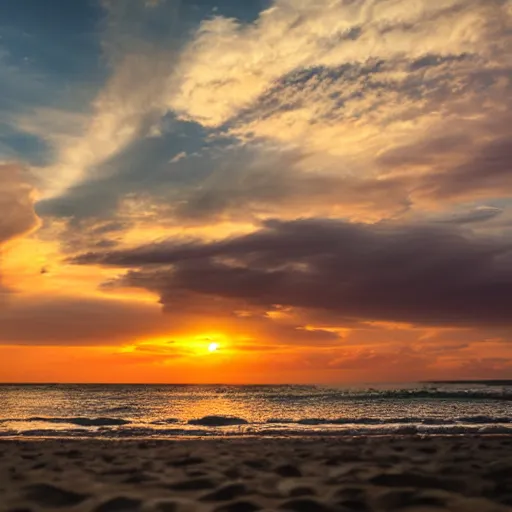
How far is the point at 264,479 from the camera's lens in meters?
6.58

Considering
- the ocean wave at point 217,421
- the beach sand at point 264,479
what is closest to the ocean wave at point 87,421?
the ocean wave at point 217,421

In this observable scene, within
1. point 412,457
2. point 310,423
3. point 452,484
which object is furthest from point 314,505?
point 310,423

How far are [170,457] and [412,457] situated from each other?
4.07m

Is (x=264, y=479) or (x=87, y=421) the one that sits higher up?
(x=264, y=479)

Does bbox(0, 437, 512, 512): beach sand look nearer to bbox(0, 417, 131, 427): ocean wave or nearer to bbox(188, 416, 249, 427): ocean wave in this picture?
bbox(188, 416, 249, 427): ocean wave

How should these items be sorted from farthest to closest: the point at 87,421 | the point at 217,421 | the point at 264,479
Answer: the point at 87,421, the point at 217,421, the point at 264,479

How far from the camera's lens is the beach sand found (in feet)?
17.2

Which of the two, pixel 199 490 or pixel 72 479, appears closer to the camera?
pixel 199 490

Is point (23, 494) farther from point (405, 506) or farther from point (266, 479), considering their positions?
point (405, 506)

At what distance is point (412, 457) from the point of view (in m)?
8.38

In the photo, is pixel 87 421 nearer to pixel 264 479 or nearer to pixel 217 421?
pixel 217 421

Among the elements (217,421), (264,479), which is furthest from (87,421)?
(264,479)

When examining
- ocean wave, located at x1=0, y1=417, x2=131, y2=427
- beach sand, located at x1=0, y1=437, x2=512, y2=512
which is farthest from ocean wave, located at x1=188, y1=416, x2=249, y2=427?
beach sand, located at x1=0, y1=437, x2=512, y2=512

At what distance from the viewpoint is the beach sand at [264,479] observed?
17.2 ft
